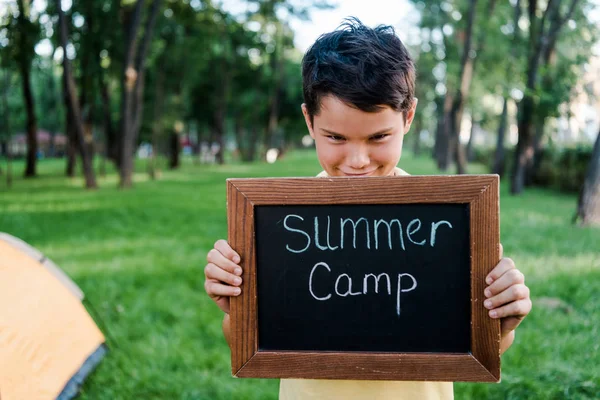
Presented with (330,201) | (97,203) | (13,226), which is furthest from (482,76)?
(330,201)

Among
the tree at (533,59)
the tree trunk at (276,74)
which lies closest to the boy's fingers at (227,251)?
the tree at (533,59)

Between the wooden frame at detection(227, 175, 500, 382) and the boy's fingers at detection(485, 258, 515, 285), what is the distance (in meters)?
0.02

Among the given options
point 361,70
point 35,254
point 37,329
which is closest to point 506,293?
point 361,70

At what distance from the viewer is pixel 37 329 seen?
255 cm

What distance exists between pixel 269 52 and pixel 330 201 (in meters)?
33.2

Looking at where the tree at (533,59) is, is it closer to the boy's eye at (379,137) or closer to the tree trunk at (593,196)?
the tree trunk at (593,196)

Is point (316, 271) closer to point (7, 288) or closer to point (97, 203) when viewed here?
point (7, 288)

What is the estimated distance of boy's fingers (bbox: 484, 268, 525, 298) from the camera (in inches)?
54.9

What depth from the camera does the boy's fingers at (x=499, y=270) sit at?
141 centimetres

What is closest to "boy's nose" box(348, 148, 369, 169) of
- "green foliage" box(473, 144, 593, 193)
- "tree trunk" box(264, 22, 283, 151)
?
"green foliage" box(473, 144, 593, 193)

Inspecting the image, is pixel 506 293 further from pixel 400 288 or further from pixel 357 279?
pixel 357 279

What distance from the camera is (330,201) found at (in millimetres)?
1512

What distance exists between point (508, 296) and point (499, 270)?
70 mm

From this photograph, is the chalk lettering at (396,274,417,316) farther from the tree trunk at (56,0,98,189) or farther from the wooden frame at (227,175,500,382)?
the tree trunk at (56,0,98,189)
